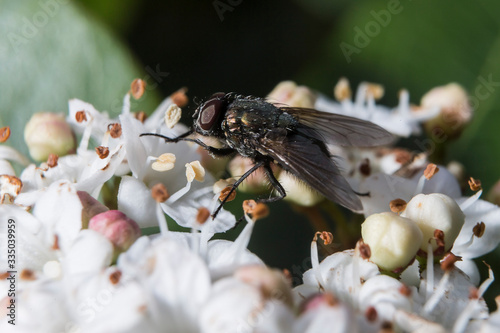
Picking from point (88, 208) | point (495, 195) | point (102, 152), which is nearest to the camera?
point (88, 208)

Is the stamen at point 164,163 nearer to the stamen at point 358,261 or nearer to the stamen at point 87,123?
the stamen at point 87,123

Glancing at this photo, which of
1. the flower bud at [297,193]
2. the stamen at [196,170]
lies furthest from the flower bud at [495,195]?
the stamen at [196,170]

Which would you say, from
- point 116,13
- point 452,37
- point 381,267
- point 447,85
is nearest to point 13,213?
point 381,267

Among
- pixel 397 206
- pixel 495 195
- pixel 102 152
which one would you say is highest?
pixel 102 152

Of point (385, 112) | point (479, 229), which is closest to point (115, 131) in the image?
point (479, 229)

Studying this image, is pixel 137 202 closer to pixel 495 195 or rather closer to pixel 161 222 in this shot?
pixel 161 222

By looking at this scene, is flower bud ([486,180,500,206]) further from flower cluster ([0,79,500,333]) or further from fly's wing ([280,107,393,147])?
fly's wing ([280,107,393,147])
